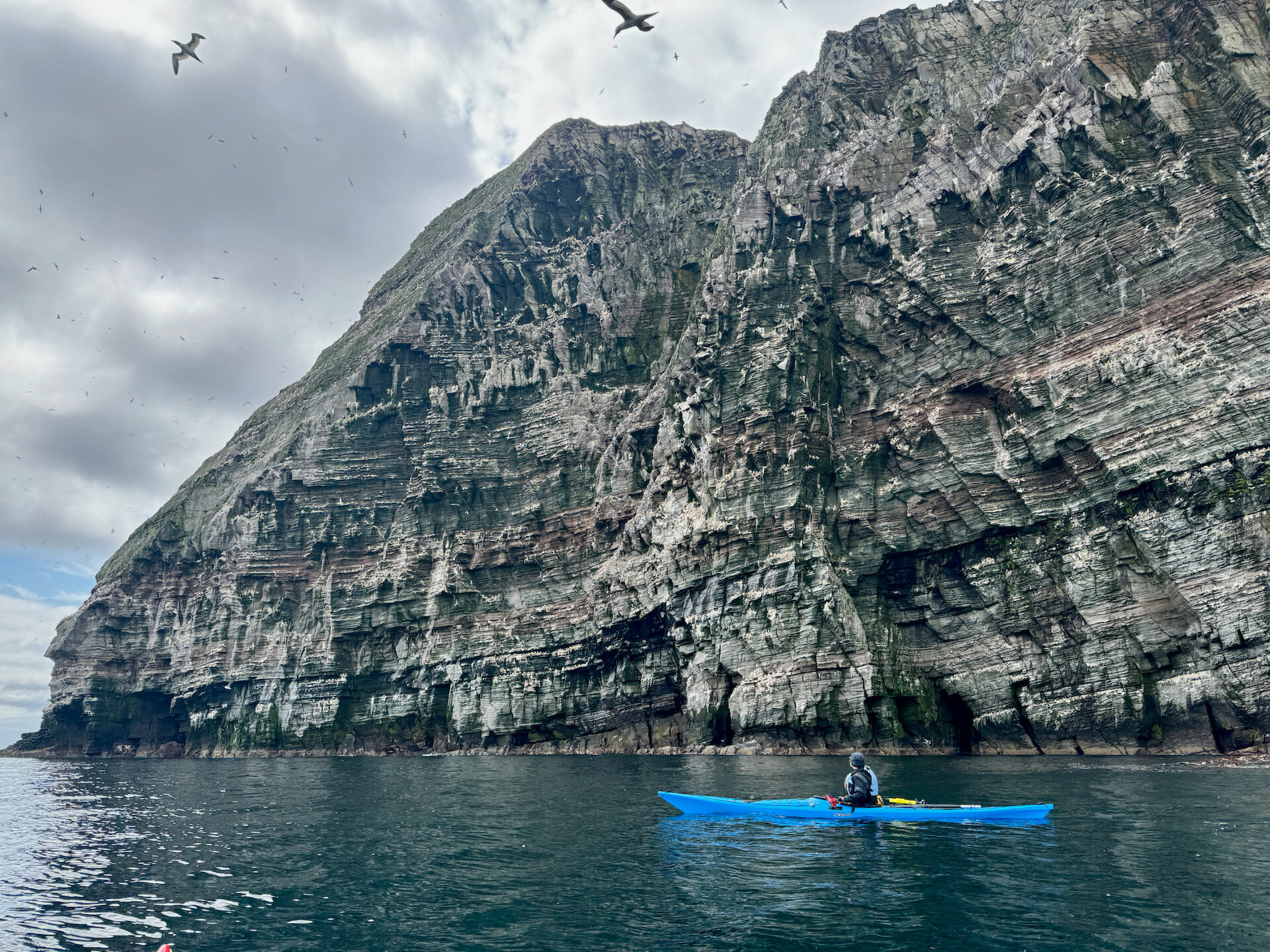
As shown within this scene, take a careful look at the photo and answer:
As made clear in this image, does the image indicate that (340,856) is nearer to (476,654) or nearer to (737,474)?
(737,474)

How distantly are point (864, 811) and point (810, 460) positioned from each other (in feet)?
133

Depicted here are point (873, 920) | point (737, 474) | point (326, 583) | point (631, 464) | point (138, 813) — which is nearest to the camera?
point (873, 920)

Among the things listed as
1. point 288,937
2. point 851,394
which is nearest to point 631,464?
point 851,394

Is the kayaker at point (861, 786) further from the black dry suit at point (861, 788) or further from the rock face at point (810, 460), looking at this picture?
the rock face at point (810, 460)

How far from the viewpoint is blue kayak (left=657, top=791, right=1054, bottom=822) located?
26625 mm

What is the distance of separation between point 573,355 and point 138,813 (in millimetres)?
70433

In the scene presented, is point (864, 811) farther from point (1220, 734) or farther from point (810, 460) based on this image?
point (810, 460)

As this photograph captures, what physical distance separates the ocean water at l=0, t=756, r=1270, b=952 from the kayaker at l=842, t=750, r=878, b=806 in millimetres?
945

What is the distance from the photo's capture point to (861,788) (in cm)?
2817

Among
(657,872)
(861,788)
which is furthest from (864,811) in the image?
(657,872)

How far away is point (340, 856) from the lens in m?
25.9

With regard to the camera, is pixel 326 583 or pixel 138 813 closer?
pixel 138 813

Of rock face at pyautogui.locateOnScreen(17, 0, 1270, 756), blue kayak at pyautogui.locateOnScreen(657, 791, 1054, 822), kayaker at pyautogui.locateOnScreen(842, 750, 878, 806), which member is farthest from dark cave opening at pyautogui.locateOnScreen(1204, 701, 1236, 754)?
kayaker at pyautogui.locateOnScreen(842, 750, 878, 806)

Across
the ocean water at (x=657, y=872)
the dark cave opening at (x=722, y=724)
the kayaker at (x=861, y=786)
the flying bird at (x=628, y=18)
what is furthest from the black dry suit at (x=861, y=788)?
the dark cave opening at (x=722, y=724)
